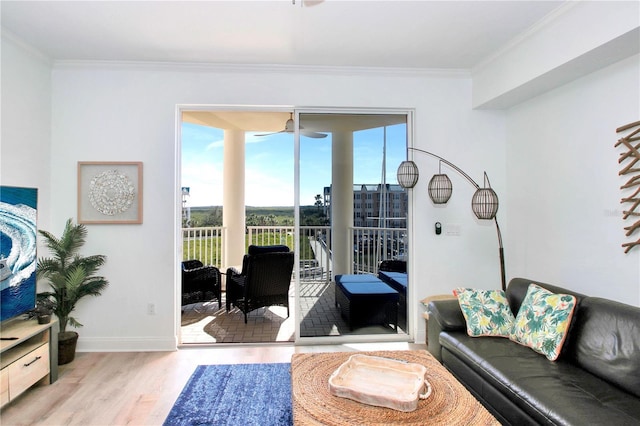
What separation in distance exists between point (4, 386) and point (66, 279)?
3.18 feet

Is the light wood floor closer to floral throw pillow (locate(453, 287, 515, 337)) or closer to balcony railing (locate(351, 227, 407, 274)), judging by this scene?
balcony railing (locate(351, 227, 407, 274))

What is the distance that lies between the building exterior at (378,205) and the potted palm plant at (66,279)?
93.7 inches

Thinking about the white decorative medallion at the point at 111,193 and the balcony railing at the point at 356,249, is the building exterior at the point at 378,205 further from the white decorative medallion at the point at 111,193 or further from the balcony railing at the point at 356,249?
the white decorative medallion at the point at 111,193

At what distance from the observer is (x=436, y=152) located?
3561 millimetres

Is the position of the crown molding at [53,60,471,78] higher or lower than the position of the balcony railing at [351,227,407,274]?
higher

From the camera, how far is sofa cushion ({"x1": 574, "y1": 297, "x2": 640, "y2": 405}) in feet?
5.97

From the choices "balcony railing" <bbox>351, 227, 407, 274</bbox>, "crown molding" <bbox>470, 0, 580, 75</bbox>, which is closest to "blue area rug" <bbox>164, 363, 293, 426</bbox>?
"balcony railing" <bbox>351, 227, 407, 274</bbox>

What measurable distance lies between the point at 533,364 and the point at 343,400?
1.27 m

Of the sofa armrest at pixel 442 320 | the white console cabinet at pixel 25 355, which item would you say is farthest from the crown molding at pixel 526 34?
the white console cabinet at pixel 25 355

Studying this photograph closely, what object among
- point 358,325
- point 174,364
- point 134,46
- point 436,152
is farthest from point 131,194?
point 436,152

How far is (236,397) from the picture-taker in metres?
2.45

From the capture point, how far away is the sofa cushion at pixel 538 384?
159 centimetres

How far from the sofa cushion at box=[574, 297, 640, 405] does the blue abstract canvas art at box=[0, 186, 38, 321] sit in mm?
3979

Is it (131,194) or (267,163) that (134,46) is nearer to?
(131,194)
